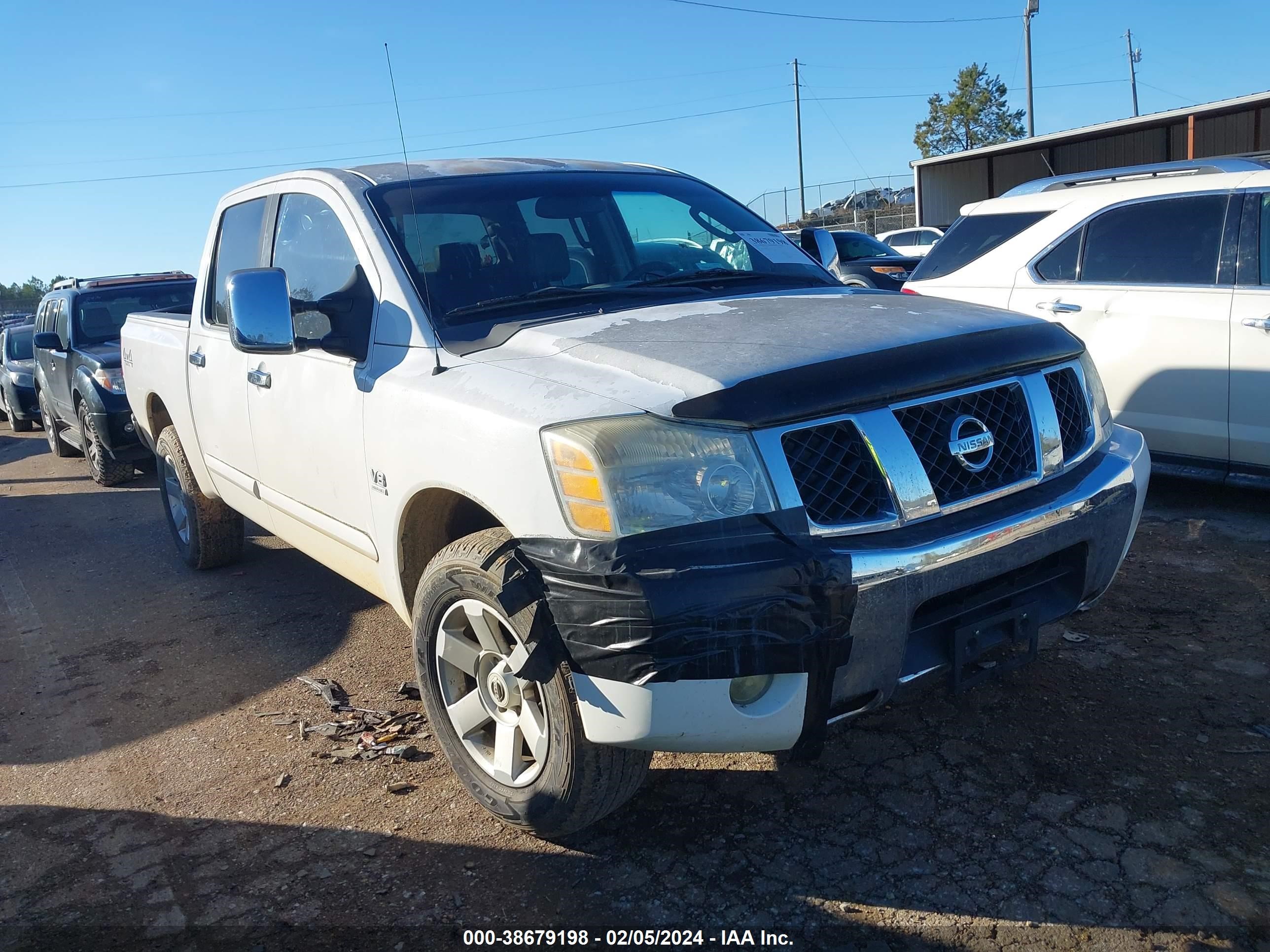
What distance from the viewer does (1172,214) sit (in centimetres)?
550

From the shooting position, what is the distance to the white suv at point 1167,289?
511 centimetres

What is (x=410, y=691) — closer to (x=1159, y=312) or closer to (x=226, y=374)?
(x=226, y=374)

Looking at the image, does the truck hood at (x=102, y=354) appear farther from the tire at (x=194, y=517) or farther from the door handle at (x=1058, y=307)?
the door handle at (x=1058, y=307)

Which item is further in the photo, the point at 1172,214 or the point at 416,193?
the point at 1172,214

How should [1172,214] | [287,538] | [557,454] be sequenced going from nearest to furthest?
1. [557,454]
2. [287,538]
3. [1172,214]

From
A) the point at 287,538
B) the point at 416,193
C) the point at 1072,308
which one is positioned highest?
the point at 416,193

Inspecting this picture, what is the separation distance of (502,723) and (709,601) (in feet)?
2.96

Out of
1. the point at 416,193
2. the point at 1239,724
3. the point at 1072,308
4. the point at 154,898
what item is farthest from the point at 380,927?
the point at 1072,308

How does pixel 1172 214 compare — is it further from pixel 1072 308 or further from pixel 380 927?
pixel 380 927

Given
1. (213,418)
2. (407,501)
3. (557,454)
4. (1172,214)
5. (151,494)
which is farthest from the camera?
(151,494)

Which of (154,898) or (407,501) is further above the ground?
(407,501)

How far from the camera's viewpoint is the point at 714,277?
3715mm

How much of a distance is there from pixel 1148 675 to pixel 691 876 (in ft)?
6.25

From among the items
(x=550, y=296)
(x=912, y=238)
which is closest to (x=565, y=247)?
(x=550, y=296)
